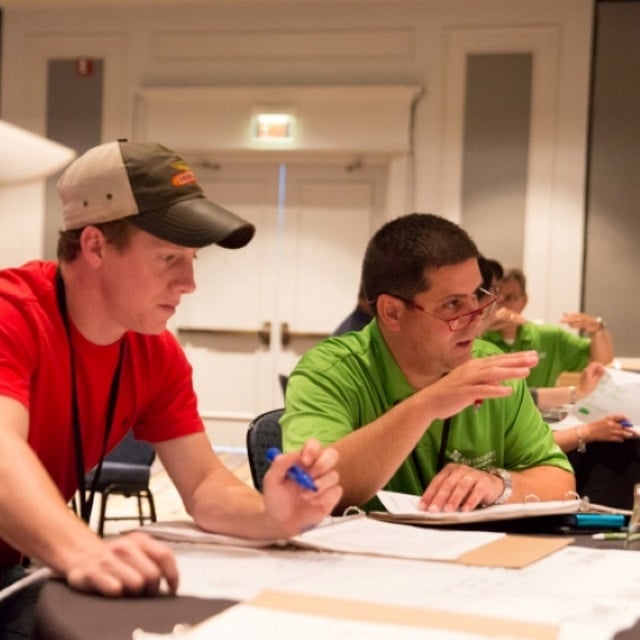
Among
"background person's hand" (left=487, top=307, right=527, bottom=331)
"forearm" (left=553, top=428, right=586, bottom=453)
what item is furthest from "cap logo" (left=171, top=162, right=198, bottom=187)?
"background person's hand" (left=487, top=307, right=527, bottom=331)

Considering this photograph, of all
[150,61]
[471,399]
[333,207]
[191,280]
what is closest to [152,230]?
[191,280]

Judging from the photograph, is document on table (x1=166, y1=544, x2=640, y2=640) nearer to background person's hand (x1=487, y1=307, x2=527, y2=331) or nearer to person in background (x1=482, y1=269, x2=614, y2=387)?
background person's hand (x1=487, y1=307, x2=527, y2=331)

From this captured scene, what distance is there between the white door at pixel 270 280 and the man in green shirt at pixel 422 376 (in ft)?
18.5

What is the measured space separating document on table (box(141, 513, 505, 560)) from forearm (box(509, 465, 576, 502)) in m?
0.37

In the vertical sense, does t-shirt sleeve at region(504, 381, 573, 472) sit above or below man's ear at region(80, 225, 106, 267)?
below

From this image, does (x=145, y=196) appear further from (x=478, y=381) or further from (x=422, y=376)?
(x=422, y=376)

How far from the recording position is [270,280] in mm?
7891

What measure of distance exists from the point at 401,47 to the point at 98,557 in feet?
22.8

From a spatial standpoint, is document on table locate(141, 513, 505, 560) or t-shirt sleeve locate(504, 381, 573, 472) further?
t-shirt sleeve locate(504, 381, 573, 472)

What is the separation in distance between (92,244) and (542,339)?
12.7 ft

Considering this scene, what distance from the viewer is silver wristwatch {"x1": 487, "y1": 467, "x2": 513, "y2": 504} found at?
1.77 m

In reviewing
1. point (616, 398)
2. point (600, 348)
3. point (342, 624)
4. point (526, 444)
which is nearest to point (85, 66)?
point (600, 348)

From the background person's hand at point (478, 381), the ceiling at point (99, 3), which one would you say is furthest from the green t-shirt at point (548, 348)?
the ceiling at point (99, 3)

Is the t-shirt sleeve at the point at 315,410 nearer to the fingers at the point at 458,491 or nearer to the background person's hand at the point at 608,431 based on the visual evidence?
the fingers at the point at 458,491
